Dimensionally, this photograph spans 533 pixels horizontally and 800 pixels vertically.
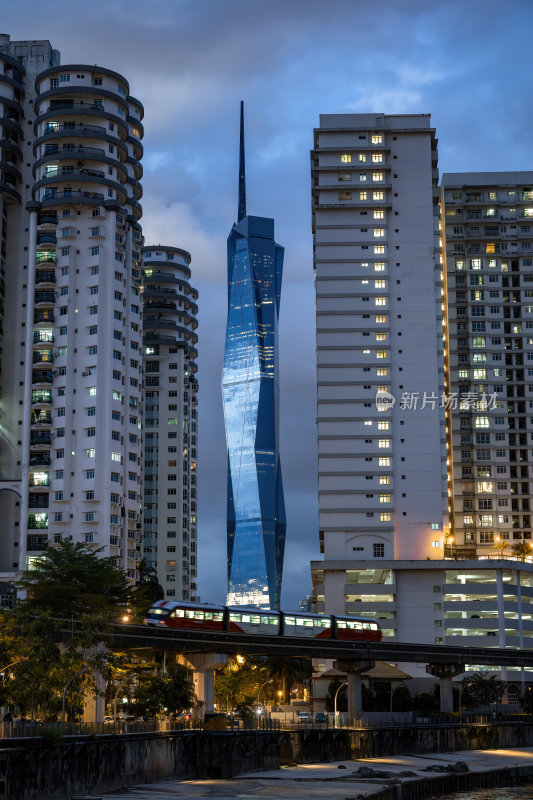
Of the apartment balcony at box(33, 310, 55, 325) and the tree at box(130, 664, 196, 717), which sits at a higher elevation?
the apartment balcony at box(33, 310, 55, 325)

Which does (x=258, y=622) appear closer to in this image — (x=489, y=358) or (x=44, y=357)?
(x=44, y=357)

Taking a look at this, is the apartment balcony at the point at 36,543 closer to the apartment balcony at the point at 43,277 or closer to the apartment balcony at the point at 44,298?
the apartment balcony at the point at 44,298

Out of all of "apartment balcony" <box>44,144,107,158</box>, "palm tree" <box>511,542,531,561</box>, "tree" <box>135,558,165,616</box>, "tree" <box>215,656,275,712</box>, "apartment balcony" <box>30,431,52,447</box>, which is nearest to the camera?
"tree" <box>215,656,275,712</box>

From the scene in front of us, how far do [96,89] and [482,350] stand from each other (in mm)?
81436

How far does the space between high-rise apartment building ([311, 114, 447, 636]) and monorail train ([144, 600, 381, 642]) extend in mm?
37009

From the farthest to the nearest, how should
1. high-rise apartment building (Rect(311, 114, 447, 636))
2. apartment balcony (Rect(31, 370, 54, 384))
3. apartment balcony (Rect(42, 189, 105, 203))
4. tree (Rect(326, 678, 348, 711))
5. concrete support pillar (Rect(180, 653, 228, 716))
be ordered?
high-rise apartment building (Rect(311, 114, 447, 636)) < apartment balcony (Rect(42, 189, 105, 203)) < apartment balcony (Rect(31, 370, 54, 384)) < tree (Rect(326, 678, 348, 711)) < concrete support pillar (Rect(180, 653, 228, 716))

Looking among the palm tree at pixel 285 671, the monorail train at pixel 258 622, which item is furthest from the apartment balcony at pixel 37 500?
the monorail train at pixel 258 622

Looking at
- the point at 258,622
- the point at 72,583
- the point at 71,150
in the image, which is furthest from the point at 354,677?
the point at 71,150

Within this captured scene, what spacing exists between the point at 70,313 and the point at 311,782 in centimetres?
8828

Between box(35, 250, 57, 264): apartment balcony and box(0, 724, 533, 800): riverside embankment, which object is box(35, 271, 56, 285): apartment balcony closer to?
box(35, 250, 57, 264): apartment balcony

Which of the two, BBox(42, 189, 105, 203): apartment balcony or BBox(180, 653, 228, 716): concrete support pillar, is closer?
BBox(180, 653, 228, 716): concrete support pillar

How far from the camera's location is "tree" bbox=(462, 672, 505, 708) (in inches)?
5261

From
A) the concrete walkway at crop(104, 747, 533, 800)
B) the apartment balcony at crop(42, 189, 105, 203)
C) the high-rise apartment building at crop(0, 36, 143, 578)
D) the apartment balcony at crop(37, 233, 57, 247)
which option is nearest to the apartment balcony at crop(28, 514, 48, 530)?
the high-rise apartment building at crop(0, 36, 143, 578)

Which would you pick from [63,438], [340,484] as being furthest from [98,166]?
[340,484]
